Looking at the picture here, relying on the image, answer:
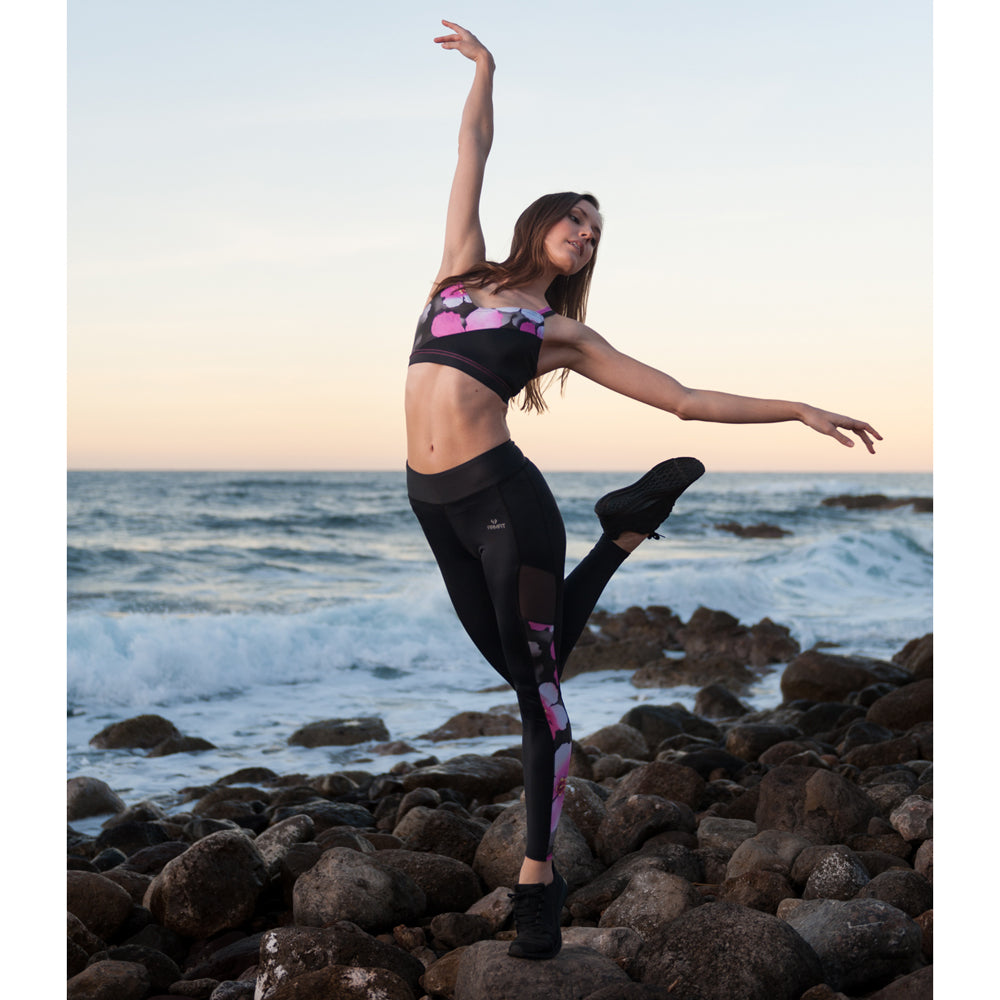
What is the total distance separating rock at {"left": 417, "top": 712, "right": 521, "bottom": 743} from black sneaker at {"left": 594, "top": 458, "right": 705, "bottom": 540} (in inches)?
258

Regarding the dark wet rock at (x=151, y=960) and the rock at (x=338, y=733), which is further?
the rock at (x=338, y=733)

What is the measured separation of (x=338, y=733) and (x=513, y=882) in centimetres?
530

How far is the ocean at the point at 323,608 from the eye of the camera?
36.1 feet

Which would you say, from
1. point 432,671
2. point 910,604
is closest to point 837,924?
point 432,671

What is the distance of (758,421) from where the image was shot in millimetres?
3678

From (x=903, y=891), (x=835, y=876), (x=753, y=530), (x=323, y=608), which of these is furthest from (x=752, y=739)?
(x=753, y=530)

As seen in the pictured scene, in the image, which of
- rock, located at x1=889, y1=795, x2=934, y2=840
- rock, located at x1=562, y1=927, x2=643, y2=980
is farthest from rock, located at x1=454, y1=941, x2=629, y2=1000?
rock, located at x1=889, y1=795, x2=934, y2=840

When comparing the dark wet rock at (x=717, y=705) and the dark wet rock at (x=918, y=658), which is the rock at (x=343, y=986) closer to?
the dark wet rock at (x=717, y=705)

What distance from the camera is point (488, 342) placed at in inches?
148

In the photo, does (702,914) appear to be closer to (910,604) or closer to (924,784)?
(924,784)

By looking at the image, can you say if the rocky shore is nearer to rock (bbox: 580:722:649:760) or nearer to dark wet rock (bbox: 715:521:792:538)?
rock (bbox: 580:722:649:760)

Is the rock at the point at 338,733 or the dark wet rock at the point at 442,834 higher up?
the dark wet rock at the point at 442,834

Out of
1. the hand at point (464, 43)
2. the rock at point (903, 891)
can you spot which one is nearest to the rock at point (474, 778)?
the rock at point (903, 891)

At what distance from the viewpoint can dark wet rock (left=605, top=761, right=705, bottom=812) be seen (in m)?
6.50
